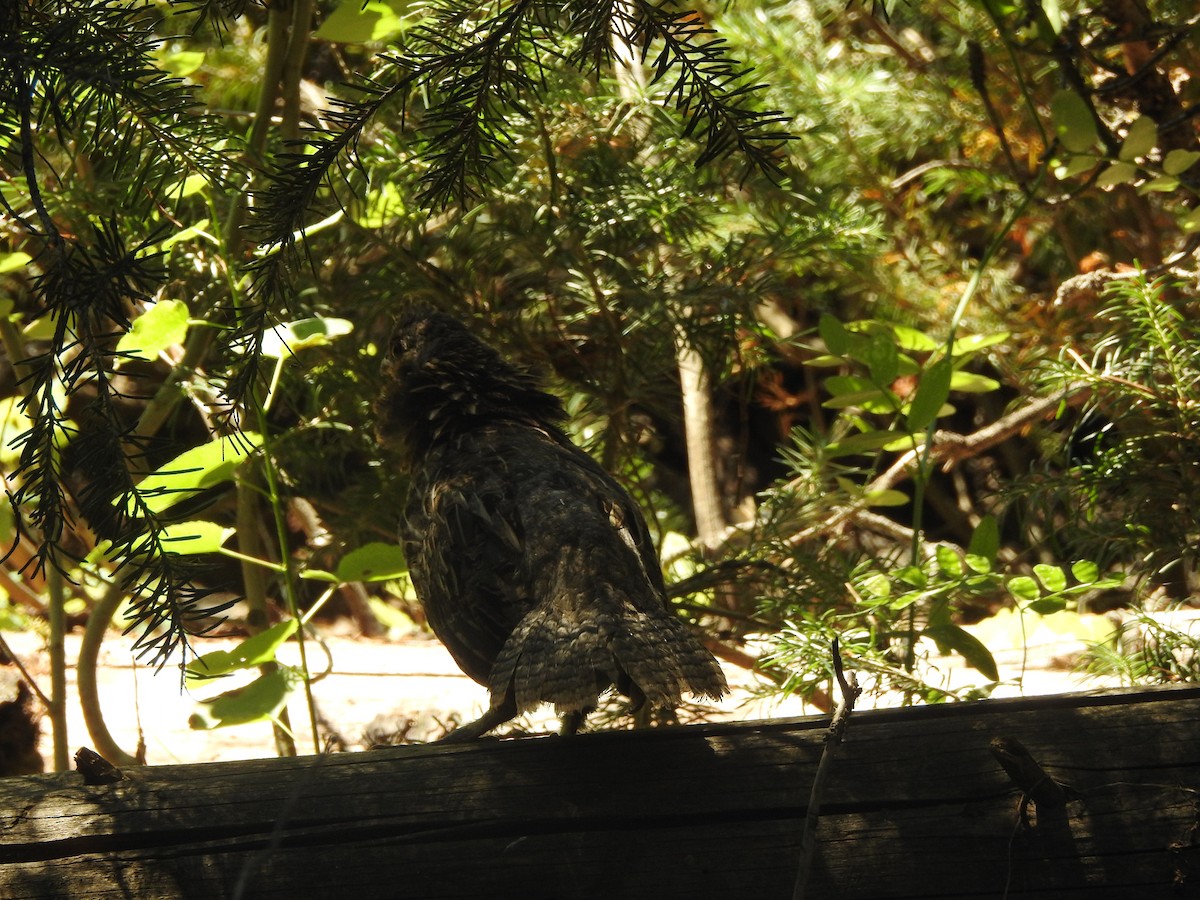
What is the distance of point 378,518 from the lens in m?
3.79

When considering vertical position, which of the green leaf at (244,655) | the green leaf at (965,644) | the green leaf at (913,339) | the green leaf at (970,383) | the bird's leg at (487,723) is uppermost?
the green leaf at (913,339)

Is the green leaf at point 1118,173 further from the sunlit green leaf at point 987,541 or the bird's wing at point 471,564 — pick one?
the bird's wing at point 471,564

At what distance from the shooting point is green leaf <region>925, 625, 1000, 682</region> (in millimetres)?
2680

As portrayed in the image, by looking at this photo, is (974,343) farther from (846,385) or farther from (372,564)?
(372,564)

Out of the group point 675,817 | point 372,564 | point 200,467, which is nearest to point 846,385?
point 372,564

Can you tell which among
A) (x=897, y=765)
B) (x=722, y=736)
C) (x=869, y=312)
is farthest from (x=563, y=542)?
(x=869, y=312)

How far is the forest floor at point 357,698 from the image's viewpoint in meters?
3.91

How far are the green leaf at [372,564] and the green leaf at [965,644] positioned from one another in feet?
4.25

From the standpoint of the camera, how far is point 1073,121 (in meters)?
3.07

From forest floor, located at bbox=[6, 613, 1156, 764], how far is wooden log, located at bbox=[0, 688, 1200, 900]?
1515 millimetres

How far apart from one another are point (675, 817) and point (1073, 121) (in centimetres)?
226

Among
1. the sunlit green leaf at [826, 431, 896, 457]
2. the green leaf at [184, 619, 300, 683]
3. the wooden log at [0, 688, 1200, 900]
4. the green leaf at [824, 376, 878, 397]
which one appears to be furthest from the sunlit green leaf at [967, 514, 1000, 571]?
the green leaf at [184, 619, 300, 683]

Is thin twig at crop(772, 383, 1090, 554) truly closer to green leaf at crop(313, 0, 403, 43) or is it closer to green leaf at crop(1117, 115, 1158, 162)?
green leaf at crop(1117, 115, 1158, 162)

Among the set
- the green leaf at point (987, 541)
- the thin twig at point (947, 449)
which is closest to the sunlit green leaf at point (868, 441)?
the thin twig at point (947, 449)
